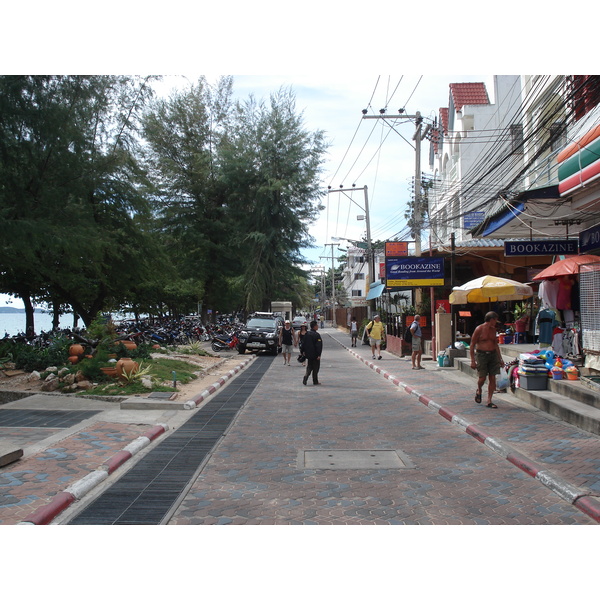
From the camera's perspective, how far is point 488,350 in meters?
11.2

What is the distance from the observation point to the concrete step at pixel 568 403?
29.1ft

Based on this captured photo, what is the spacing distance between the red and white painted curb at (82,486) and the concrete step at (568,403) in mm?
6798

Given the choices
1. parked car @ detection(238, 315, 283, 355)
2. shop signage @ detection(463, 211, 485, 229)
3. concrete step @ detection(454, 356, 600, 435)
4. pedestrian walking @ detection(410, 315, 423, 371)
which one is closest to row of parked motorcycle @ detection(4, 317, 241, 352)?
parked car @ detection(238, 315, 283, 355)

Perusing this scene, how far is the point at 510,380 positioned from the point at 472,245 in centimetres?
1227

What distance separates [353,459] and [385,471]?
0.67 m

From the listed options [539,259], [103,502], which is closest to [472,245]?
[539,259]

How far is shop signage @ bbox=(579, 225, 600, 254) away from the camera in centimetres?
1292

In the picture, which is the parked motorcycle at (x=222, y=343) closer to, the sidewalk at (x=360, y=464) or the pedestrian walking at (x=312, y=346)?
the pedestrian walking at (x=312, y=346)

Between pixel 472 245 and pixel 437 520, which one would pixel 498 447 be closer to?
pixel 437 520

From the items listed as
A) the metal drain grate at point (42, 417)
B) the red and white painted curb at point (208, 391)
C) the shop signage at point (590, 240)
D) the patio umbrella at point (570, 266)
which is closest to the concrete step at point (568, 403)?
the patio umbrella at point (570, 266)

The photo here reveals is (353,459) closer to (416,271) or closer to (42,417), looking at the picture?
(42,417)

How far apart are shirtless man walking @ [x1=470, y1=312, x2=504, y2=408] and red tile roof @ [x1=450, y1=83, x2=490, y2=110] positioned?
2379 centimetres

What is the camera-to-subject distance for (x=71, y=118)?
14523mm

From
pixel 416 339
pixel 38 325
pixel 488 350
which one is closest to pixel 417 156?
pixel 416 339
